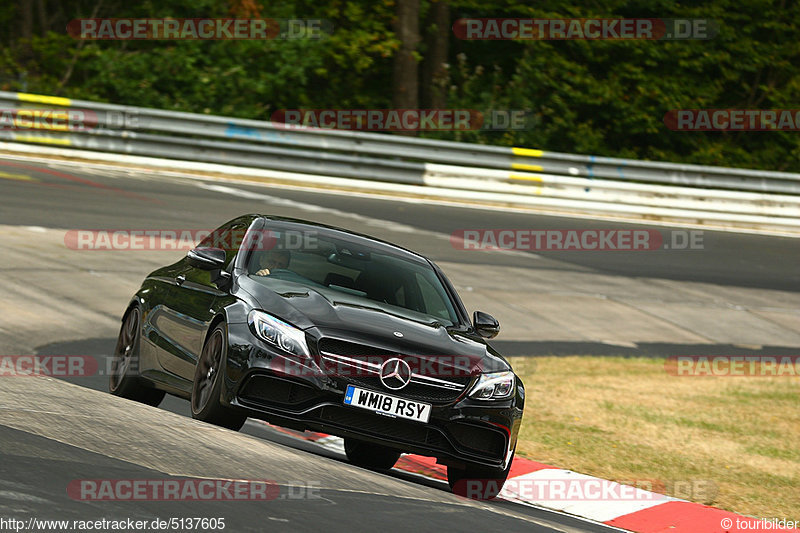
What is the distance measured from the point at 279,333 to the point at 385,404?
2.41ft

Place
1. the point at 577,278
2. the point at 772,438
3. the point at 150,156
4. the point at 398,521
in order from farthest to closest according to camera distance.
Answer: the point at 150,156, the point at 577,278, the point at 772,438, the point at 398,521

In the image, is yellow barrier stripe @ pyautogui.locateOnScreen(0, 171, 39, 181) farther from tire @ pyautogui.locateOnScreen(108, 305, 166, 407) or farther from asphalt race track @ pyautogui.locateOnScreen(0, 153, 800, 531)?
tire @ pyautogui.locateOnScreen(108, 305, 166, 407)

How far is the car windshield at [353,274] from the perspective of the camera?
7.90 meters

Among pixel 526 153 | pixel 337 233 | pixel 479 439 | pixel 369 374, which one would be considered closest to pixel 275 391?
pixel 369 374

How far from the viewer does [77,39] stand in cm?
2948

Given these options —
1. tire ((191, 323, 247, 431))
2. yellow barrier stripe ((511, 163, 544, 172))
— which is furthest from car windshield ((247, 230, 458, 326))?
yellow barrier stripe ((511, 163, 544, 172))

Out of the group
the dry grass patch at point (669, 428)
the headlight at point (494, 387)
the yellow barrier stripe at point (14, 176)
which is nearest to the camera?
the headlight at point (494, 387)

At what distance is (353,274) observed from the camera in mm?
8234

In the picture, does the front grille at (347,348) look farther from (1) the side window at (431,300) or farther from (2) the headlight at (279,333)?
(1) the side window at (431,300)

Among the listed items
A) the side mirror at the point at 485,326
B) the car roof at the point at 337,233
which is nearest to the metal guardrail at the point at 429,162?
the car roof at the point at 337,233

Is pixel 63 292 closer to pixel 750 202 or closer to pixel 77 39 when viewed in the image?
pixel 750 202

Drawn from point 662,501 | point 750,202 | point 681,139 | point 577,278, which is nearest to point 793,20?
point 681,139

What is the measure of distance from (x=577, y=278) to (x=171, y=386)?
11255 mm

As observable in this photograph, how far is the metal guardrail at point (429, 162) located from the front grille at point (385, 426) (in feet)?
52.8
